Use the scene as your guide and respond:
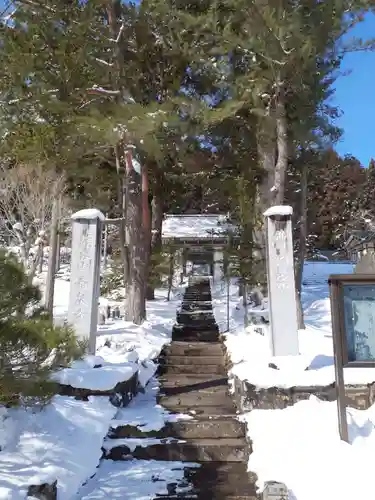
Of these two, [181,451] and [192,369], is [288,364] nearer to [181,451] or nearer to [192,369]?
[181,451]

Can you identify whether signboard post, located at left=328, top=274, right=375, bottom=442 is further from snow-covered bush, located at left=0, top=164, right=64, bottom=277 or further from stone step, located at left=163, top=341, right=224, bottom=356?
snow-covered bush, located at left=0, top=164, right=64, bottom=277

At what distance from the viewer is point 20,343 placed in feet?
9.36

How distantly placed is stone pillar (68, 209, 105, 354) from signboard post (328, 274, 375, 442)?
401 centimetres

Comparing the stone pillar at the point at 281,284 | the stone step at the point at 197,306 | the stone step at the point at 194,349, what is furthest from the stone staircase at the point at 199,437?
the stone step at the point at 197,306

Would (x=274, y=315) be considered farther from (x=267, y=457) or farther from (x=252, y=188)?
(x=252, y=188)

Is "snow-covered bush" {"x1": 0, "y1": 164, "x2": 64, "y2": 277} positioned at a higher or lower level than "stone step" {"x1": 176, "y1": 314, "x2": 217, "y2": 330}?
higher

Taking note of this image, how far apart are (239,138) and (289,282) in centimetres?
607

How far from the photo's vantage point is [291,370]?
6.00 m

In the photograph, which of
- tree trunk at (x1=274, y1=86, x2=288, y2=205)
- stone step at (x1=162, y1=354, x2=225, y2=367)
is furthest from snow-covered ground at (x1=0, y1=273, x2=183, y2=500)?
tree trunk at (x1=274, y1=86, x2=288, y2=205)

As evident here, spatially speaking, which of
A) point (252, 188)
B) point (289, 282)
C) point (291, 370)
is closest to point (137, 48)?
point (252, 188)

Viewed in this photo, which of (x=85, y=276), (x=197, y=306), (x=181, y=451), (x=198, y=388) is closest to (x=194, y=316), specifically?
(x=197, y=306)

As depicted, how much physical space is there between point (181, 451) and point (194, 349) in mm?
4685

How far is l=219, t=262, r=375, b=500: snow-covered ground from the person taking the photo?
3.72 meters

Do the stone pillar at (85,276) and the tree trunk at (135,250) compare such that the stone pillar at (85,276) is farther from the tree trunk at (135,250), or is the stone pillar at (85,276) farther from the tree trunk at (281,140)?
the tree trunk at (281,140)
